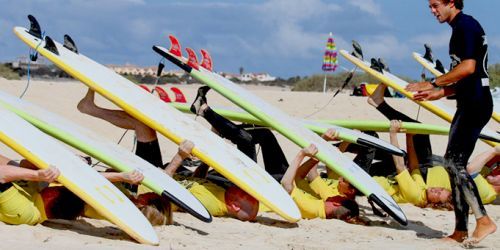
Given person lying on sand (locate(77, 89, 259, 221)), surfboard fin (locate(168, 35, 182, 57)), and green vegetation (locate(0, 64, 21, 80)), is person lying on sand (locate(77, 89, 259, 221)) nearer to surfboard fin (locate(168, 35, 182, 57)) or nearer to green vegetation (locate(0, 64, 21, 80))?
surfboard fin (locate(168, 35, 182, 57))

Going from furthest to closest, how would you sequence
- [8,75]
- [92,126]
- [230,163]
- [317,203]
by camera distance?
1. [8,75]
2. [92,126]
3. [317,203]
4. [230,163]

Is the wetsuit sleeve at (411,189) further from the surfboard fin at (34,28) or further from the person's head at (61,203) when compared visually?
the surfboard fin at (34,28)

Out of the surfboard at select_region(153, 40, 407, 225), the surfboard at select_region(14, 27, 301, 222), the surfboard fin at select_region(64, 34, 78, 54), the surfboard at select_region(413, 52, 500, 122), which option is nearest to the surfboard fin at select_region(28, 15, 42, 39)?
the surfboard at select_region(14, 27, 301, 222)

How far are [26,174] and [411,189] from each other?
3.69 m

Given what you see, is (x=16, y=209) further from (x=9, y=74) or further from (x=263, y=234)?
(x=9, y=74)

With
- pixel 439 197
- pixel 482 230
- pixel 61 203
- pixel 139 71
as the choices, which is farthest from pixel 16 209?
pixel 139 71

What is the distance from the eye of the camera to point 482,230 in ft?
19.7

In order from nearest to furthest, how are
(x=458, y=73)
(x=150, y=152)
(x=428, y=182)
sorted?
(x=458, y=73)
(x=150, y=152)
(x=428, y=182)

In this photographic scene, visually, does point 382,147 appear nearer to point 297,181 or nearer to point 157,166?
point 297,181

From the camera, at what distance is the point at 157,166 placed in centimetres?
682

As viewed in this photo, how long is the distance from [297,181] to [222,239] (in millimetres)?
1714

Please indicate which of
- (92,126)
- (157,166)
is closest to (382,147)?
(157,166)

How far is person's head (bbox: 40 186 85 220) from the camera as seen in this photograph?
18.6 feet

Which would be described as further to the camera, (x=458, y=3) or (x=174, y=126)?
(x=174, y=126)
